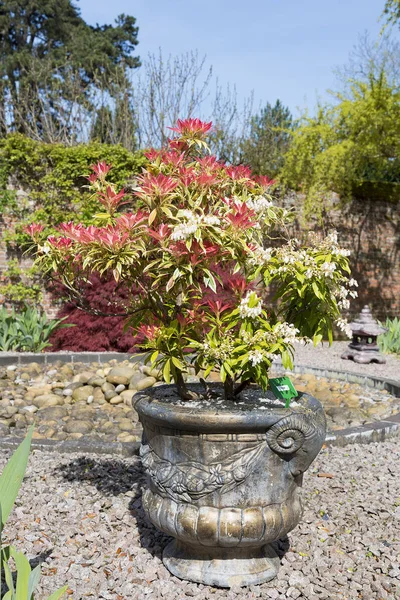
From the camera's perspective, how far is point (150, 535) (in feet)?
8.70

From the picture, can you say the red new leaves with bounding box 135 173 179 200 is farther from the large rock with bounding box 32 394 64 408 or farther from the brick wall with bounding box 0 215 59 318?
the brick wall with bounding box 0 215 59 318

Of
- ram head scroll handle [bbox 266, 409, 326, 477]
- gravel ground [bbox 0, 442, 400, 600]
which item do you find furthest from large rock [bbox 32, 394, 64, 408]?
ram head scroll handle [bbox 266, 409, 326, 477]

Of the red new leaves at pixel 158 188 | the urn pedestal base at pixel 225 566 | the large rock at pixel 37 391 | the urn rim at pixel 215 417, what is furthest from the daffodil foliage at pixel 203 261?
the large rock at pixel 37 391

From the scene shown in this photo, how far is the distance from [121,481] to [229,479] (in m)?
1.35

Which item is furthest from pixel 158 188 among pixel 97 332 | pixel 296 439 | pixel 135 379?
pixel 97 332

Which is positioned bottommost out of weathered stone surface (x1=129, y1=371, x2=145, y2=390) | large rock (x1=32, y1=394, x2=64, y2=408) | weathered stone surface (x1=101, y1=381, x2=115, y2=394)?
large rock (x1=32, y1=394, x2=64, y2=408)

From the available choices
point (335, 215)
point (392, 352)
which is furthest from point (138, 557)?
point (335, 215)

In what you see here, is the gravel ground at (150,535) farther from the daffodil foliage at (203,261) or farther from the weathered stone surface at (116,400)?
the weathered stone surface at (116,400)

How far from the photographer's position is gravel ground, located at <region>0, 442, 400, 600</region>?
87.0 inches

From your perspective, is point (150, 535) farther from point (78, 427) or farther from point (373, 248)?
point (373, 248)

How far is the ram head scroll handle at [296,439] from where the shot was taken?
210cm

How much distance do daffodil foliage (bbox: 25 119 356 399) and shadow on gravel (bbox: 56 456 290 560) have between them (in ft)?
2.36

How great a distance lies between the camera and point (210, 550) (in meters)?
2.25

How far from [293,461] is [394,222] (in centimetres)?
1146
